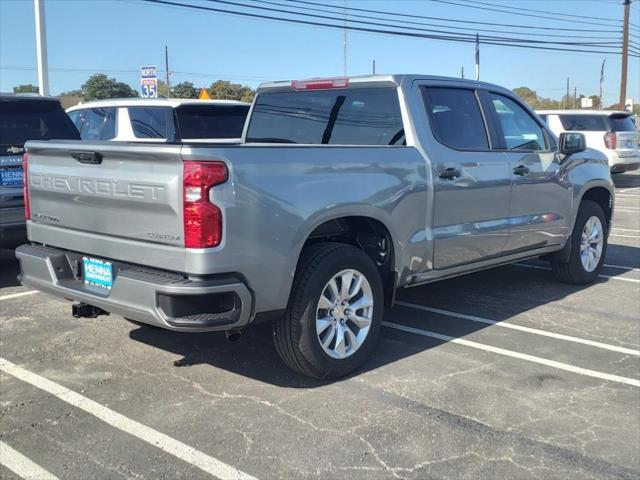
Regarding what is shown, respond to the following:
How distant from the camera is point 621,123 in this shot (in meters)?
18.1

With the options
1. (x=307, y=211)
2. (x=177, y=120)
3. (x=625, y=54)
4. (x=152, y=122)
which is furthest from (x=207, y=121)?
(x=625, y=54)

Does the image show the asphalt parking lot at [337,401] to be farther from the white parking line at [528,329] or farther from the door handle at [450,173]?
the door handle at [450,173]

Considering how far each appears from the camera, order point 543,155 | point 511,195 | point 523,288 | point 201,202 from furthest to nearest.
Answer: point 523,288 < point 543,155 < point 511,195 < point 201,202

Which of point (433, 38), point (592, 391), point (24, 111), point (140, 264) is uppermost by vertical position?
point (433, 38)

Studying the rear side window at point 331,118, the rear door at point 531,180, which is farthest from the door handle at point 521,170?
the rear side window at point 331,118

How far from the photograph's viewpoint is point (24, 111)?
698 centimetres

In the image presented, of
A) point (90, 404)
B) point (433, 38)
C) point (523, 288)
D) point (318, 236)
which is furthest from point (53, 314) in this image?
point (433, 38)

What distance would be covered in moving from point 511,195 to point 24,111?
5008mm

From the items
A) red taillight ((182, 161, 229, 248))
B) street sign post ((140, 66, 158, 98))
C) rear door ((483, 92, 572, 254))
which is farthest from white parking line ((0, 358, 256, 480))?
street sign post ((140, 66, 158, 98))

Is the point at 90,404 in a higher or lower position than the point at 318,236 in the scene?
lower

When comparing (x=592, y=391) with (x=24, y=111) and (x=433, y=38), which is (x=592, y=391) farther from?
(x=433, y=38)

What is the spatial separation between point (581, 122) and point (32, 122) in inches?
601

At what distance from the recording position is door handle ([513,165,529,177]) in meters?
5.74

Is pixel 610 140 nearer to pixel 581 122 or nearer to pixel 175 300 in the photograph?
pixel 581 122
